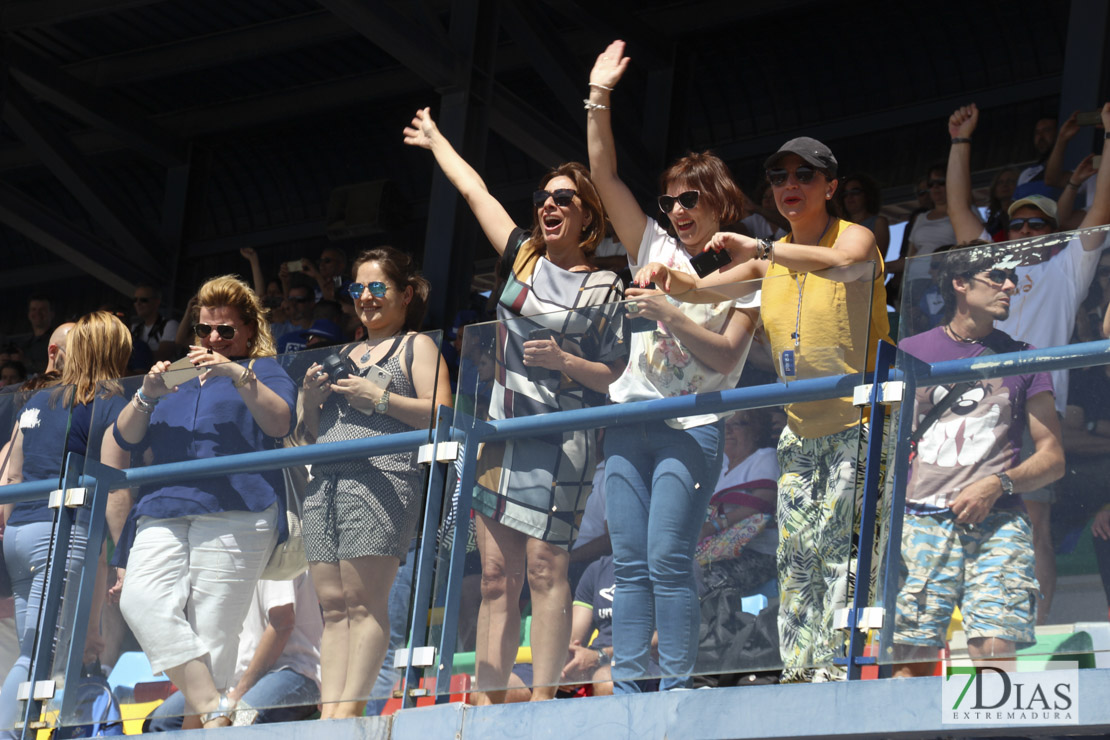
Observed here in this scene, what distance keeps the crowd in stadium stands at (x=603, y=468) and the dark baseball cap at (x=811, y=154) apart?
11 millimetres

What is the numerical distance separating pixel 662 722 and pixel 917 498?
854mm

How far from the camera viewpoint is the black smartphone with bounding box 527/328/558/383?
4086mm

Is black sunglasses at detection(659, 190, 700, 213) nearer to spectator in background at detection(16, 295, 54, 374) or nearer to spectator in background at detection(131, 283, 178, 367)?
spectator in background at detection(131, 283, 178, 367)

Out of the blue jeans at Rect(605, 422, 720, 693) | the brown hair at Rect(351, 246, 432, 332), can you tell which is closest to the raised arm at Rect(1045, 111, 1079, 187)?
the brown hair at Rect(351, 246, 432, 332)

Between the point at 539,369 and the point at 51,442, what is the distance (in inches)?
78.7

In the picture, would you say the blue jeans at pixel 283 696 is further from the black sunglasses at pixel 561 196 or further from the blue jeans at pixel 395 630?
the black sunglasses at pixel 561 196

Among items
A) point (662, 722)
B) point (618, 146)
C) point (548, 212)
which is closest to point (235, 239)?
point (618, 146)

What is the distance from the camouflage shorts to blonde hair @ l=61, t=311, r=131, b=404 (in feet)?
9.63

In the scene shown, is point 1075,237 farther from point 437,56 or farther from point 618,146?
point 618,146

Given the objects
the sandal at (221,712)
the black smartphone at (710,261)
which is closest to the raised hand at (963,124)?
the black smartphone at (710,261)

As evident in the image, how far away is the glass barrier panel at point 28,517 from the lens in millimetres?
4820

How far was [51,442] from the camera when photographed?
5.10 meters

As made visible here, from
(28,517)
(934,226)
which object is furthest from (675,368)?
(934,226)

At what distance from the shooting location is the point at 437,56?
31.9 feet
